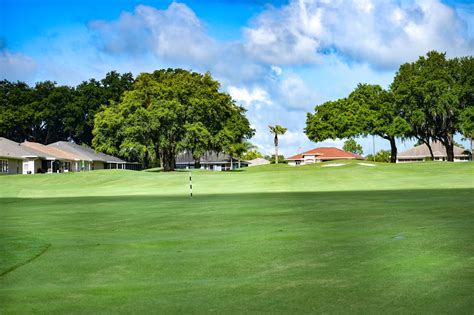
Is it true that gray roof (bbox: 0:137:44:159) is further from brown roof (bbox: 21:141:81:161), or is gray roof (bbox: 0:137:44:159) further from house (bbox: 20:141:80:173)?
brown roof (bbox: 21:141:81:161)

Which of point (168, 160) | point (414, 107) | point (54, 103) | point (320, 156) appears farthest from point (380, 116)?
point (320, 156)

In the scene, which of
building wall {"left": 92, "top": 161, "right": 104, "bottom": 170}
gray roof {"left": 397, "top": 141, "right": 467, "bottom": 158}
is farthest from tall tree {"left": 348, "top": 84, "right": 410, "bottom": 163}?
gray roof {"left": 397, "top": 141, "right": 467, "bottom": 158}

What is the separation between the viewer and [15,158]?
8625 centimetres

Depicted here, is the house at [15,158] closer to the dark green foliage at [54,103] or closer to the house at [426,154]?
the dark green foliage at [54,103]

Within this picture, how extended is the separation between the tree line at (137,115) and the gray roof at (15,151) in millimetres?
9493

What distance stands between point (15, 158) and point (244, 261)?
8191 centimetres

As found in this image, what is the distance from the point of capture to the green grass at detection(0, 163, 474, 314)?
7.38 meters

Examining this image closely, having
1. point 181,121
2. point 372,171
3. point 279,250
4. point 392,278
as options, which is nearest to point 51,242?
point 279,250

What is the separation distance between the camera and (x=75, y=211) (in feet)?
74.1

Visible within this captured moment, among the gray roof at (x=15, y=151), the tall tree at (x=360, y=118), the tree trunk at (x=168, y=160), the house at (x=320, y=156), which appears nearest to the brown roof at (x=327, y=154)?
the house at (x=320, y=156)

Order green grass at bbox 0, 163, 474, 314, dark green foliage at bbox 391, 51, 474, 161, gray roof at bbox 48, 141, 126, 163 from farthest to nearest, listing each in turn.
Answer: gray roof at bbox 48, 141, 126, 163 < dark green foliage at bbox 391, 51, 474, 161 < green grass at bbox 0, 163, 474, 314

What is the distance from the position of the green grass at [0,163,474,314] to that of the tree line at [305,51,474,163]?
211 ft

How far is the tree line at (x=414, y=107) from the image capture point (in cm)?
8106

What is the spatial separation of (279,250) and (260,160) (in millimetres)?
183234
